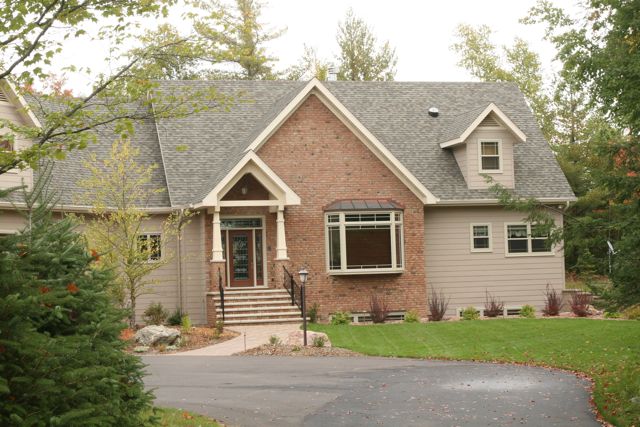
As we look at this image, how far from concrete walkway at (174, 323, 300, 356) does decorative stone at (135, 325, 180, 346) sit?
96cm

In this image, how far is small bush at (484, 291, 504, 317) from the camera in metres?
28.1

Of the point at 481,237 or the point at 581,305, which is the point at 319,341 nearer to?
the point at 581,305

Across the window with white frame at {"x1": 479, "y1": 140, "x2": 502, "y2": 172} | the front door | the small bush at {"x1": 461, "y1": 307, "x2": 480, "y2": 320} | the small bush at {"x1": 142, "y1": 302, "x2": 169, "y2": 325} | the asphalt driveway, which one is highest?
the window with white frame at {"x1": 479, "y1": 140, "x2": 502, "y2": 172}

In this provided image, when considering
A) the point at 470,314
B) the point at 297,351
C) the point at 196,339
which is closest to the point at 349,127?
the point at 470,314

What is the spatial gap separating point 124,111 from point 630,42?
418 inches

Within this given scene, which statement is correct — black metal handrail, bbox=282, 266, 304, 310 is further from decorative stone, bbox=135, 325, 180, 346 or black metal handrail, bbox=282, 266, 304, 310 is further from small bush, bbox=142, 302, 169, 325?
decorative stone, bbox=135, 325, 180, 346

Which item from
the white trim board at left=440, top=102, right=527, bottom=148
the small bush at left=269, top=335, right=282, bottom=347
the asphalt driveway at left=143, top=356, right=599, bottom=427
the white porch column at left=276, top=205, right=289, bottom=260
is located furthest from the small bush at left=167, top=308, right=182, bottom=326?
the white trim board at left=440, top=102, right=527, bottom=148

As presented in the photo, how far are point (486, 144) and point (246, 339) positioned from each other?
38.0 ft

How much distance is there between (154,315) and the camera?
27.0 m

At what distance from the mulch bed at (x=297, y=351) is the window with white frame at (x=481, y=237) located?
1044 centimetres

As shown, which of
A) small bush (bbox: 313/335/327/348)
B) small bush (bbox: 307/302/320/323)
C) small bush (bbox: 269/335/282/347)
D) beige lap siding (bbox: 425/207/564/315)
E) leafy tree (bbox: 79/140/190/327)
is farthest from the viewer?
beige lap siding (bbox: 425/207/564/315)

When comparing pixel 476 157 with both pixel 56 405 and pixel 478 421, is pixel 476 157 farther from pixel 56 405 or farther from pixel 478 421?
pixel 56 405

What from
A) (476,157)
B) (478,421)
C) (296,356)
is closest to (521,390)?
(478,421)

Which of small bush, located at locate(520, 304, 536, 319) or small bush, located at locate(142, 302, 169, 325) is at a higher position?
small bush, located at locate(142, 302, 169, 325)
